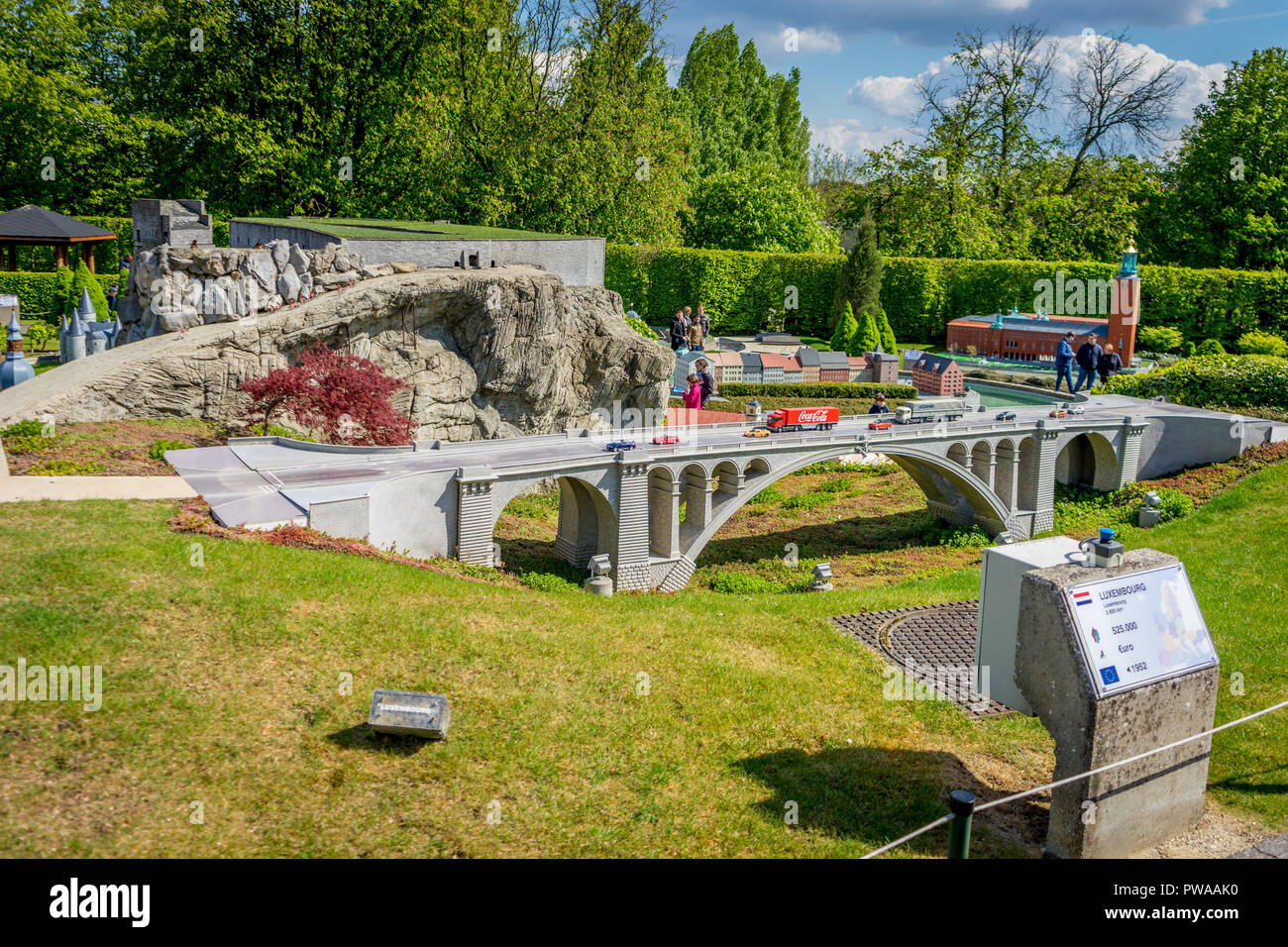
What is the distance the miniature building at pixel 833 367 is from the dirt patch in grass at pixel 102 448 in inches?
1502

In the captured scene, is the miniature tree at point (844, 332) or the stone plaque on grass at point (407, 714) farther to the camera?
the miniature tree at point (844, 332)

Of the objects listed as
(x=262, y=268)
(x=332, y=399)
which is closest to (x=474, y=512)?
(x=332, y=399)

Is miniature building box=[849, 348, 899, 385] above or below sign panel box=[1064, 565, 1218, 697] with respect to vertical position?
above

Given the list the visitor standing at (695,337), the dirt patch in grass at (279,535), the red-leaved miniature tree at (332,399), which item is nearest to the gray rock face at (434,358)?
the red-leaved miniature tree at (332,399)

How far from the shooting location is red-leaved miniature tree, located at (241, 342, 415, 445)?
3148 centimetres

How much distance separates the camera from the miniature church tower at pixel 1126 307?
54.7 meters

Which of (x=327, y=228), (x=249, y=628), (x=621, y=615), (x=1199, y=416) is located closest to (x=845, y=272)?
(x=1199, y=416)

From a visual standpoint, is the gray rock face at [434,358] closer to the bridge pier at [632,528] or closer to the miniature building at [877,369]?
the bridge pier at [632,528]

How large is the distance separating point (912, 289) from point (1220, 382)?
30.2 metres

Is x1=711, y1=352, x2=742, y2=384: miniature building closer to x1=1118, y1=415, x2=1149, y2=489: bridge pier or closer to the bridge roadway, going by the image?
the bridge roadway

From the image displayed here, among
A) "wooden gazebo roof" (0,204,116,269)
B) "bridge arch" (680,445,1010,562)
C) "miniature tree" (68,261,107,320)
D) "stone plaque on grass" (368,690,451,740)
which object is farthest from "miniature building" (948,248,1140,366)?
"wooden gazebo roof" (0,204,116,269)

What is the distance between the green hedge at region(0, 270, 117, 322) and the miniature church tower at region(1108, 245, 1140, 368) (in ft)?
181
